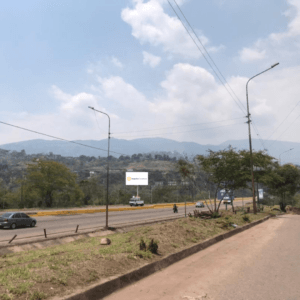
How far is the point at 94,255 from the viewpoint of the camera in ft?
26.6

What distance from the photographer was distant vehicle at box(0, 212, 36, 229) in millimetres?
23652

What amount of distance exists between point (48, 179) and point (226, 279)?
5674cm

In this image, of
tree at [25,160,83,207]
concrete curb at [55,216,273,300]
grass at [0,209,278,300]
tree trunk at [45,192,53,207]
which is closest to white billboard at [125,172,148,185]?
tree at [25,160,83,207]

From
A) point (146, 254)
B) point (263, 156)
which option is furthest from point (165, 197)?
point (146, 254)

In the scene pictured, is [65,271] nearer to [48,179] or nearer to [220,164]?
[220,164]

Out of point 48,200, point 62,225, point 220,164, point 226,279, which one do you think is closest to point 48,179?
point 48,200

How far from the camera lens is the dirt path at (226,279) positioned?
5.83 metres

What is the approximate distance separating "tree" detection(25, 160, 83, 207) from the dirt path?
53096 millimetres

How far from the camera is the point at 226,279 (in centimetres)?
A: 691

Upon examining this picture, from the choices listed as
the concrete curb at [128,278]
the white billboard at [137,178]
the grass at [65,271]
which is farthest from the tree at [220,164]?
the white billboard at [137,178]

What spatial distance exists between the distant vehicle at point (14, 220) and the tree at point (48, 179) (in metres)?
33.9

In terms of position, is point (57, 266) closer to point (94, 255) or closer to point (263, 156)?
point (94, 255)

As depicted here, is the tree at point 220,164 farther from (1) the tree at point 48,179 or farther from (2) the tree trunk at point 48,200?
(2) the tree trunk at point 48,200

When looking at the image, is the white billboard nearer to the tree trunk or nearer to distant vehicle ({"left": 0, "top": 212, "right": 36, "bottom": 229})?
the tree trunk
